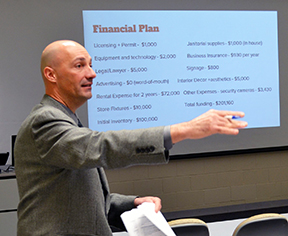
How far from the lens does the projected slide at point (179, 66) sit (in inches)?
156

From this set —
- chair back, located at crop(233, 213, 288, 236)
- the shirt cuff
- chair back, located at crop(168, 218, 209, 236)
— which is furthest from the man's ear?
chair back, located at crop(233, 213, 288, 236)

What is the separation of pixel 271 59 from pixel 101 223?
4027mm

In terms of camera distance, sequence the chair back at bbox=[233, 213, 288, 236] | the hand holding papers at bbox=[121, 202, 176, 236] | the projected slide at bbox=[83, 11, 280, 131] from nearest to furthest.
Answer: the hand holding papers at bbox=[121, 202, 176, 236], the chair back at bbox=[233, 213, 288, 236], the projected slide at bbox=[83, 11, 280, 131]

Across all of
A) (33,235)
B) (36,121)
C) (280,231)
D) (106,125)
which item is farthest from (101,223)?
(106,125)

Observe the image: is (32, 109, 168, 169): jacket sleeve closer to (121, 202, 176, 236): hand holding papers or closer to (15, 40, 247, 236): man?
(15, 40, 247, 236): man

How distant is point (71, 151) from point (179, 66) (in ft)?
11.2

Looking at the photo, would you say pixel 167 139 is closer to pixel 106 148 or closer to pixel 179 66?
pixel 106 148

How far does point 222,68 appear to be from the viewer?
432 centimetres

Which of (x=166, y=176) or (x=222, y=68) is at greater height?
(x=222, y=68)

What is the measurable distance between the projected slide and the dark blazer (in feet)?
9.35

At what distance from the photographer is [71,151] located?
2.99ft

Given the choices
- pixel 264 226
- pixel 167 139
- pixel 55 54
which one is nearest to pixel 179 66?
pixel 264 226

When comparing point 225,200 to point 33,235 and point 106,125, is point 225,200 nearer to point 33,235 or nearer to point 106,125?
point 106,125

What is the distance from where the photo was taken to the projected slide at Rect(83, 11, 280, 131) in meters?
3.97
